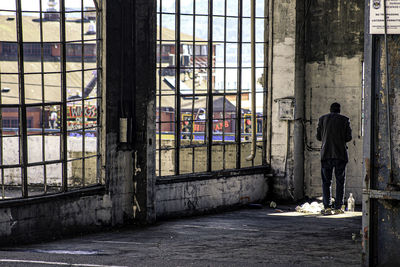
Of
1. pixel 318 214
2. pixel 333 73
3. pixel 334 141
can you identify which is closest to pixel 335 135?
pixel 334 141

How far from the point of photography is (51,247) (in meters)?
8.50

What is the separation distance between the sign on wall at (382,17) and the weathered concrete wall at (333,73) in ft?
20.6

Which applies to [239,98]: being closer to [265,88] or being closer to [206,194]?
[265,88]

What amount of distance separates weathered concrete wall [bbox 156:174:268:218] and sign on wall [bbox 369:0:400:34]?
5.52 meters

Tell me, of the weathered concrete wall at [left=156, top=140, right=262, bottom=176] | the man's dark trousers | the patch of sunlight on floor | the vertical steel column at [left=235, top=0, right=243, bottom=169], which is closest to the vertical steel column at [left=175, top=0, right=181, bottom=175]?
the weathered concrete wall at [left=156, top=140, right=262, bottom=176]

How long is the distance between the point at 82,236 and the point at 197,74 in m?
3.85

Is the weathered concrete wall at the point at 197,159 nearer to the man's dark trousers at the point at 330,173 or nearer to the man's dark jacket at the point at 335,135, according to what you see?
the man's dark trousers at the point at 330,173

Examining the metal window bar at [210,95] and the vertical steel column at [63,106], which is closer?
the vertical steel column at [63,106]

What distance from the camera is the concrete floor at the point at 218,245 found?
7340 mm

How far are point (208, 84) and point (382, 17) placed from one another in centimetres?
579

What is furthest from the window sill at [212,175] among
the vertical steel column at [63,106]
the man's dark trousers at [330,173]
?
the vertical steel column at [63,106]

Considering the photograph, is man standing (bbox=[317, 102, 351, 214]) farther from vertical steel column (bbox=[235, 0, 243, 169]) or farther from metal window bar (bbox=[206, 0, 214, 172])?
metal window bar (bbox=[206, 0, 214, 172])

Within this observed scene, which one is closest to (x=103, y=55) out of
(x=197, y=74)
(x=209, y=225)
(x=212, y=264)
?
(x=197, y=74)

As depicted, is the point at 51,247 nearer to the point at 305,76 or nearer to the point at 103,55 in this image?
the point at 103,55
